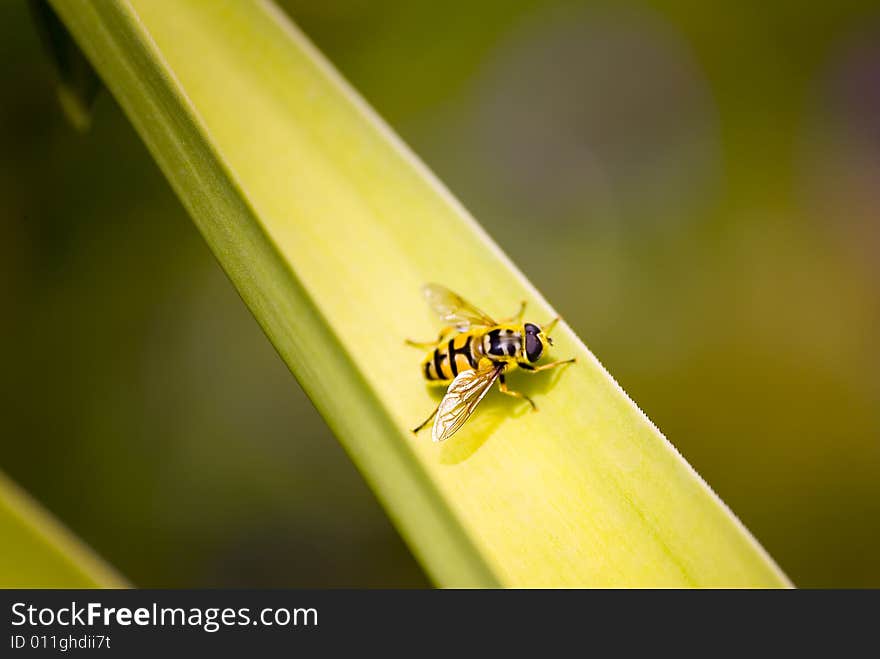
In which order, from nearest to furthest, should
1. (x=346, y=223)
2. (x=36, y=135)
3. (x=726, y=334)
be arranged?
1. (x=346, y=223)
2. (x=36, y=135)
3. (x=726, y=334)

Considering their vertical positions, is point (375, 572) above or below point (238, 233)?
above

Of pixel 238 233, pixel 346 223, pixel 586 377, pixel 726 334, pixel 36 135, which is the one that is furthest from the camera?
pixel 726 334

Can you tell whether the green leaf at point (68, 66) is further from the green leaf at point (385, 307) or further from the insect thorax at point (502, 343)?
the insect thorax at point (502, 343)

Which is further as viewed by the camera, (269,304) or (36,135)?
(36,135)

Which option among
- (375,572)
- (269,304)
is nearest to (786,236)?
(375,572)

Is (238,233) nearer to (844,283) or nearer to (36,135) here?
(36,135)

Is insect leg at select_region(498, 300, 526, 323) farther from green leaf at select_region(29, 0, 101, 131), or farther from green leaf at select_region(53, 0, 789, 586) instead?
green leaf at select_region(29, 0, 101, 131)

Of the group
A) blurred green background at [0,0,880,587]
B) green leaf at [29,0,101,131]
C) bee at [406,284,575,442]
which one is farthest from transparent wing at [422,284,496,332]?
blurred green background at [0,0,880,587]

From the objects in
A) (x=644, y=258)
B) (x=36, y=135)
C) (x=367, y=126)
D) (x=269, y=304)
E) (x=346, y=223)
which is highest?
(x=36, y=135)
